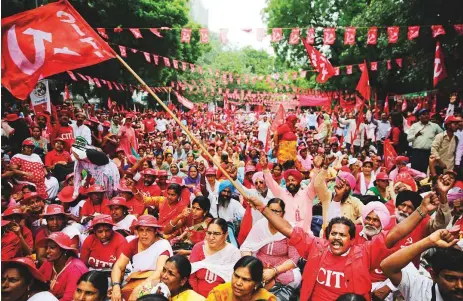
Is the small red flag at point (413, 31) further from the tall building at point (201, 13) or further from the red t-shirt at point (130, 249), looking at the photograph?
Result: the tall building at point (201, 13)

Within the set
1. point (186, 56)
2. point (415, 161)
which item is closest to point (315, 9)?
point (186, 56)

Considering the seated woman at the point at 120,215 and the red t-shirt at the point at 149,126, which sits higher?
the seated woman at the point at 120,215

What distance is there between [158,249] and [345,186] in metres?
2.40

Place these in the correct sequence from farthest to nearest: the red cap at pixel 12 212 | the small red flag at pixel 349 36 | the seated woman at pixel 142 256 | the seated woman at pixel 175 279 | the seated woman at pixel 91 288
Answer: the small red flag at pixel 349 36 < the red cap at pixel 12 212 < the seated woman at pixel 142 256 < the seated woman at pixel 175 279 < the seated woman at pixel 91 288

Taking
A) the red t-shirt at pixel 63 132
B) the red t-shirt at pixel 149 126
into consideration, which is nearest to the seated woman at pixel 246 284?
the red t-shirt at pixel 63 132

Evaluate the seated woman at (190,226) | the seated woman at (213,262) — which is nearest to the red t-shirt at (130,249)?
the seated woman at (213,262)

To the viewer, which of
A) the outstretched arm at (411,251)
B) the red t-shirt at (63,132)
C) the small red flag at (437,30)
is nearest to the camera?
the outstretched arm at (411,251)

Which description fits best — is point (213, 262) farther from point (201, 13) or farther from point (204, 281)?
point (201, 13)

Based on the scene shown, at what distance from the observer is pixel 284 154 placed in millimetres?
9312

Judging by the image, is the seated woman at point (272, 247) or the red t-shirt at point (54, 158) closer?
the seated woman at point (272, 247)

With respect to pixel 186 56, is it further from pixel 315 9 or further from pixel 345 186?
pixel 345 186

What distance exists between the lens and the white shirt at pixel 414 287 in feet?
10.3

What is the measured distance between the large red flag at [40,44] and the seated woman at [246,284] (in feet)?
8.38

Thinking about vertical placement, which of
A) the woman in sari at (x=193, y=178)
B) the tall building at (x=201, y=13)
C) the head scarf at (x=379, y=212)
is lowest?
the woman in sari at (x=193, y=178)
